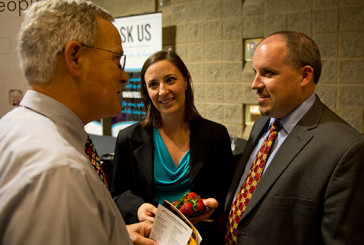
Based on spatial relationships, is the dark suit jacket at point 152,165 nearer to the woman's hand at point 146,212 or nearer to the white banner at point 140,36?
the woman's hand at point 146,212

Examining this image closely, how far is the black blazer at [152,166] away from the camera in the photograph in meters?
1.85

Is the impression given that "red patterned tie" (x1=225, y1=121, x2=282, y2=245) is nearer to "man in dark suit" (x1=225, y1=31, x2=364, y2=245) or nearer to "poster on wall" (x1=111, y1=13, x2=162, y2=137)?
"man in dark suit" (x1=225, y1=31, x2=364, y2=245)

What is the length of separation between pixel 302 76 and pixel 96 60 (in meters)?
1.02

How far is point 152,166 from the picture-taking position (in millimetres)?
1871

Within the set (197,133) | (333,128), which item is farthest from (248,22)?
(333,128)

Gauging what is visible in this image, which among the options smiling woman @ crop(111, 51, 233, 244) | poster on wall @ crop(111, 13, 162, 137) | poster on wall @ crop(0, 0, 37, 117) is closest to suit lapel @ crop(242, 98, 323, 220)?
smiling woman @ crop(111, 51, 233, 244)

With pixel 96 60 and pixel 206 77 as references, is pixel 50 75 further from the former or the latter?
pixel 206 77

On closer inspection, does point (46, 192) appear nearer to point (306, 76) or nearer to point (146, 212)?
point (146, 212)

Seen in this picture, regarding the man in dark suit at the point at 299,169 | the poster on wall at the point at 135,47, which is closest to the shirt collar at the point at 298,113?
the man in dark suit at the point at 299,169

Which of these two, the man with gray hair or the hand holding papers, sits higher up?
the man with gray hair

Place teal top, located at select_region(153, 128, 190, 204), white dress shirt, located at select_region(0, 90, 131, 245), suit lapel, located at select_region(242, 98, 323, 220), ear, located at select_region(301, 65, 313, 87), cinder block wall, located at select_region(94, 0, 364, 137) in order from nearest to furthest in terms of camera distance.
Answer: white dress shirt, located at select_region(0, 90, 131, 245), suit lapel, located at select_region(242, 98, 323, 220), ear, located at select_region(301, 65, 313, 87), teal top, located at select_region(153, 128, 190, 204), cinder block wall, located at select_region(94, 0, 364, 137)

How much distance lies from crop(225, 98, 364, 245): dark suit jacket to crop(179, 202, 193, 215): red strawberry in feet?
0.80

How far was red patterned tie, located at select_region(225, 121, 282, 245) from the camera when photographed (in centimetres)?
157

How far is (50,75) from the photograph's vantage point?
90cm
